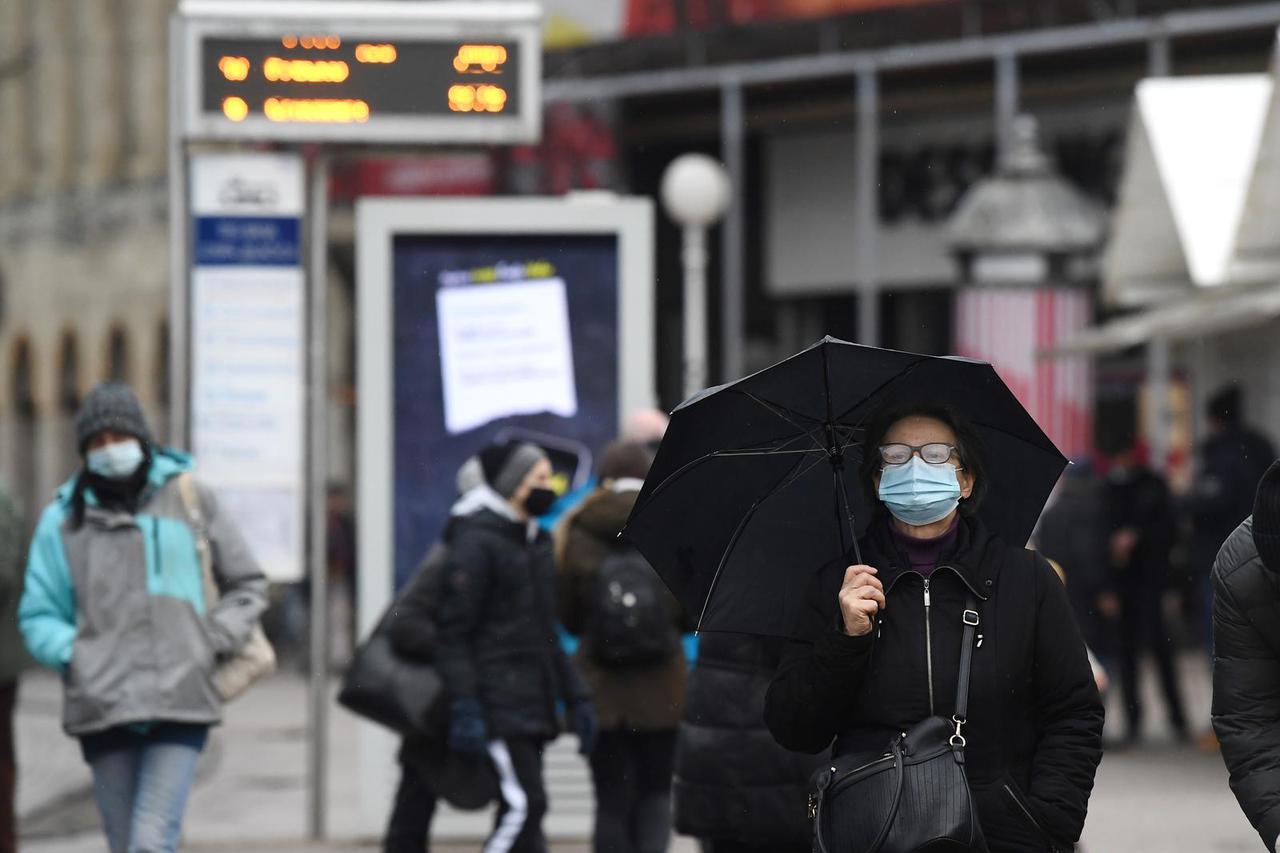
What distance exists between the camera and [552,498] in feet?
24.2

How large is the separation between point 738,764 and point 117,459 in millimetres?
2012

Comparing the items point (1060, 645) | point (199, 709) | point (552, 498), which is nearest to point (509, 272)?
point (552, 498)

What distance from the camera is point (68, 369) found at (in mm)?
32125

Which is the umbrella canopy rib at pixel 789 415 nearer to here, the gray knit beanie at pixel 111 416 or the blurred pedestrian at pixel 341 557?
the gray knit beanie at pixel 111 416

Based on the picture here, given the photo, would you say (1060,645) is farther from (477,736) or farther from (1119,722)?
(1119,722)

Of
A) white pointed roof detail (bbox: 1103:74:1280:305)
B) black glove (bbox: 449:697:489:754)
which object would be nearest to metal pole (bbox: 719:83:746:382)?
white pointed roof detail (bbox: 1103:74:1280:305)

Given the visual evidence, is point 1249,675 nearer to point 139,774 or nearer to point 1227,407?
point 139,774

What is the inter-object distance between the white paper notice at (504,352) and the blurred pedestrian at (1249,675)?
18.5 feet

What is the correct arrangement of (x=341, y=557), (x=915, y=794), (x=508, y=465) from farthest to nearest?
(x=341, y=557), (x=508, y=465), (x=915, y=794)

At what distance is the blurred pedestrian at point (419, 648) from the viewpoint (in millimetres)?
7324

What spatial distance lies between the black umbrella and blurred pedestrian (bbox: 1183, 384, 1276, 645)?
8317 mm

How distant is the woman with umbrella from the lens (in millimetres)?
4188

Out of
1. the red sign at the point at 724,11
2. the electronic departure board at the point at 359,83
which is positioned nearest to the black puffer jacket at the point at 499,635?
the electronic departure board at the point at 359,83

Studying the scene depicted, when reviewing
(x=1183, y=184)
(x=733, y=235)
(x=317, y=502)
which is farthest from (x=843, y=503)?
(x=733, y=235)
